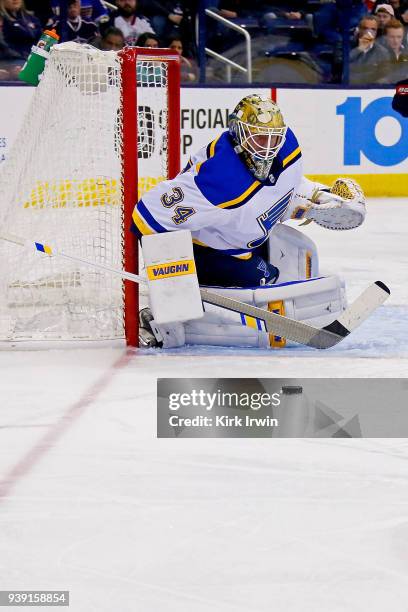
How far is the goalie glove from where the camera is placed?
398 centimetres

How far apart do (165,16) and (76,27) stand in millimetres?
675

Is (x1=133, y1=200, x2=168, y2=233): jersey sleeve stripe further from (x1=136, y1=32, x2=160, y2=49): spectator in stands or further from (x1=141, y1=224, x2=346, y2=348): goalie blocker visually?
(x1=136, y1=32, x2=160, y2=49): spectator in stands

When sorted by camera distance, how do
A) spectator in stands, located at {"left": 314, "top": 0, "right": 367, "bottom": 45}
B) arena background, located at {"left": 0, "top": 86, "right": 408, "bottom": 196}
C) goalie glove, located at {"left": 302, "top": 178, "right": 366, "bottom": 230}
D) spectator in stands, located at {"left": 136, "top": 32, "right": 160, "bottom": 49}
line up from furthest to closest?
1. spectator in stands, located at {"left": 314, "top": 0, "right": 367, "bottom": 45}
2. arena background, located at {"left": 0, "top": 86, "right": 408, "bottom": 196}
3. spectator in stands, located at {"left": 136, "top": 32, "right": 160, "bottom": 49}
4. goalie glove, located at {"left": 302, "top": 178, "right": 366, "bottom": 230}

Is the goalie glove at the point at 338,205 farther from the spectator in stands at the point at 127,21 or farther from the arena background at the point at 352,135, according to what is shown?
the spectator in stands at the point at 127,21

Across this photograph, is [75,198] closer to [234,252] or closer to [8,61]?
[234,252]

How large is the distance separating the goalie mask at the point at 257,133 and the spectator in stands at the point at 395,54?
538cm

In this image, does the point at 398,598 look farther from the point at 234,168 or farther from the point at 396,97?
the point at 396,97

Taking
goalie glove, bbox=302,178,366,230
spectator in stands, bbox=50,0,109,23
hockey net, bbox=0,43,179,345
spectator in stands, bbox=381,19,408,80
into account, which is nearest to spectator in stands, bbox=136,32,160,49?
spectator in stands, bbox=50,0,109,23

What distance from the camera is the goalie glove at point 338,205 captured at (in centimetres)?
398

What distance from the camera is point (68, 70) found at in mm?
3848

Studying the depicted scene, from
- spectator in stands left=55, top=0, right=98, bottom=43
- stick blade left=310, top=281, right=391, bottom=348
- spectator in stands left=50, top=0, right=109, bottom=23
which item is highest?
spectator in stands left=50, top=0, right=109, bottom=23

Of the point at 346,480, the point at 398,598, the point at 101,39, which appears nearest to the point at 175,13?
the point at 101,39

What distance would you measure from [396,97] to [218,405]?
5773 mm

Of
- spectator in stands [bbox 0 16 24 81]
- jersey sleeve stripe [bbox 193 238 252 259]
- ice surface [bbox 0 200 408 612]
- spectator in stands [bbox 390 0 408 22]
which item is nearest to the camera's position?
ice surface [bbox 0 200 408 612]
